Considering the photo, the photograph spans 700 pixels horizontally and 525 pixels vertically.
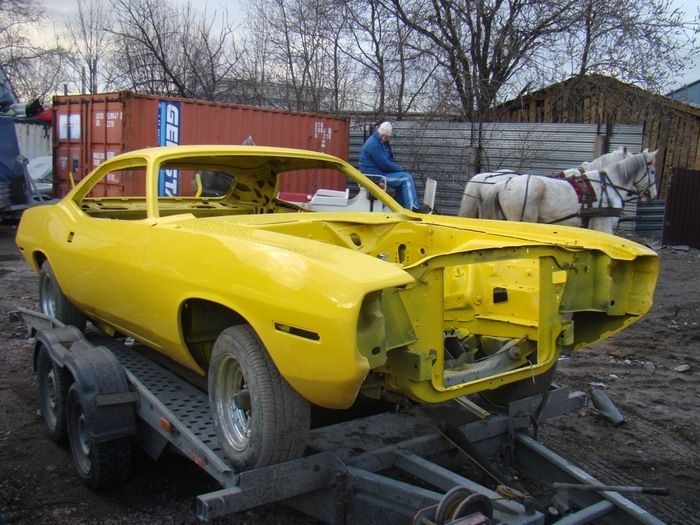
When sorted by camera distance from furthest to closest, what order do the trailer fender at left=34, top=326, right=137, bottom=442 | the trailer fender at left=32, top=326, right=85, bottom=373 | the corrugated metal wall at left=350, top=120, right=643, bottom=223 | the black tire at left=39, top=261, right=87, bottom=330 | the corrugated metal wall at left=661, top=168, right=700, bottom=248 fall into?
the corrugated metal wall at left=350, top=120, right=643, bottom=223 < the corrugated metal wall at left=661, top=168, right=700, bottom=248 < the black tire at left=39, top=261, right=87, bottom=330 < the trailer fender at left=32, top=326, right=85, bottom=373 < the trailer fender at left=34, top=326, right=137, bottom=442

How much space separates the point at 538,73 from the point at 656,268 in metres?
14.4

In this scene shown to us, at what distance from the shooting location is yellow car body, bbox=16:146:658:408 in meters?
2.55

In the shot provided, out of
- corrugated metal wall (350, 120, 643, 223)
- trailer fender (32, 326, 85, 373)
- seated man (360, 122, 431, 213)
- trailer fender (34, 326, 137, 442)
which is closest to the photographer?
trailer fender (34, 326, 137, 442)

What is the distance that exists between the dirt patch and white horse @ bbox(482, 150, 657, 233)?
3443 mm

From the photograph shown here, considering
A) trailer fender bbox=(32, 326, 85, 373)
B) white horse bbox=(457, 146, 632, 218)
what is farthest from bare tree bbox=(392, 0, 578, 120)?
trailer fender bbox=(32, 326, 85, 373)

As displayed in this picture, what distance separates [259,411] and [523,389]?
67.3 inches

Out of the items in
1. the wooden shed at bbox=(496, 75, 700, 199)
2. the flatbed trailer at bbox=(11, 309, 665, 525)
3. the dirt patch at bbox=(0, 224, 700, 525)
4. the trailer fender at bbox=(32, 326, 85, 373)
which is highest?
the wooden shed at bbox=(496, 75, 700, 199)

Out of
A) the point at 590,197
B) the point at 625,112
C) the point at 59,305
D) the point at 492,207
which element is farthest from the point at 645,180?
the point at 59,305

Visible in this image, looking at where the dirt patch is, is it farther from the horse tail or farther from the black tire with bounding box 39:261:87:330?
the horse tail

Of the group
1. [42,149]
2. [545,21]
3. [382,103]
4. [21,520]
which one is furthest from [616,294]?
[42,149]

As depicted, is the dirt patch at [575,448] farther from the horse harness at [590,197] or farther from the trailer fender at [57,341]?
the horse harness at [590,197]

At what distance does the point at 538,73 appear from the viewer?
16.9 m

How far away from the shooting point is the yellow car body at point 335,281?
2.55m

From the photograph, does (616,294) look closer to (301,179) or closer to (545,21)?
(301,179)
